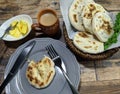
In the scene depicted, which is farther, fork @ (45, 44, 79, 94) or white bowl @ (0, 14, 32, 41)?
white bowl @ (0, 14, 32, 41)

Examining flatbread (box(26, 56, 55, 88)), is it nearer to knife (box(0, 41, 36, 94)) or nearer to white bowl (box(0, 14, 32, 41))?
knife (box(0, 41, 36, 94))

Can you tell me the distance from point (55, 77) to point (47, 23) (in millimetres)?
239

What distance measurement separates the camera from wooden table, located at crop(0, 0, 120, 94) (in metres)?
1.05

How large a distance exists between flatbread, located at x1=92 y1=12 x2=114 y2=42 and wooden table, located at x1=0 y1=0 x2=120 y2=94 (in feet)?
0.36

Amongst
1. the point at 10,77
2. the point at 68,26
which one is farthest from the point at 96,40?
the point at 10,77

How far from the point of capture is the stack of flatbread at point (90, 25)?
1.04m

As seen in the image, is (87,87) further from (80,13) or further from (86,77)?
(80,13)

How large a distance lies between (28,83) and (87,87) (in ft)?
0.77

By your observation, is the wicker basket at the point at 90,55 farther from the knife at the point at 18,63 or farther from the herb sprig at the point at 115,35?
the knife at the point at 18,63

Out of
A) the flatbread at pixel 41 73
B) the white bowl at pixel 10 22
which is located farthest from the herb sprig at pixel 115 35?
the white bowl at pixel 10 22

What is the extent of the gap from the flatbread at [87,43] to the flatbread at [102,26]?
0.03 meters

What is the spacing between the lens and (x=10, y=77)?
1.04 m

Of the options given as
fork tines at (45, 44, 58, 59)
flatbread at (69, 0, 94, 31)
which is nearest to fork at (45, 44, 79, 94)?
fork tines at (45, 44, 58, 59)

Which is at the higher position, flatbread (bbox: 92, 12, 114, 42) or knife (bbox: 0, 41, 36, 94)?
flatbread (bbox: 92, 12, 114, 42)
